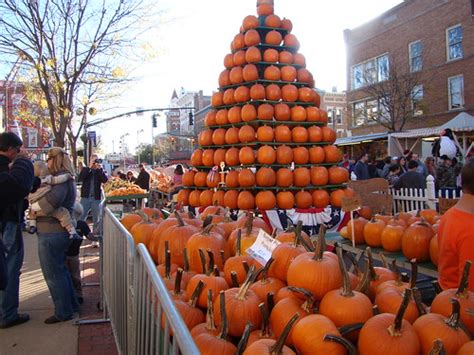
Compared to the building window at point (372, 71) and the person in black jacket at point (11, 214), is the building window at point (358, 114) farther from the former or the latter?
the person in black jacket at point (11, 214)

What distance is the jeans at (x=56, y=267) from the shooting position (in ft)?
15.1

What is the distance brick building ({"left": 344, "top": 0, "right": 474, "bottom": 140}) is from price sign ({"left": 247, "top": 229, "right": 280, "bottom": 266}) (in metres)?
24.1

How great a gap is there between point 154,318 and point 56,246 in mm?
3339

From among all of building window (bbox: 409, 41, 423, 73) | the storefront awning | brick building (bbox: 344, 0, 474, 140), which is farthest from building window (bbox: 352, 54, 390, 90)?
the storefront awning

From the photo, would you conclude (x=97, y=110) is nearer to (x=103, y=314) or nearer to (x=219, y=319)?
(x=103, y=314)

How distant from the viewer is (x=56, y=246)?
465cm

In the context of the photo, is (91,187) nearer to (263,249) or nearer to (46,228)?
(46,228)

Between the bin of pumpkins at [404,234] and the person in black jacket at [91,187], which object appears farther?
the person in black jacket at [91,187]

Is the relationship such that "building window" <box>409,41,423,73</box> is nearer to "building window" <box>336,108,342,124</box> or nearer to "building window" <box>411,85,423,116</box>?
"building window" <box>411,85,423,116</box>

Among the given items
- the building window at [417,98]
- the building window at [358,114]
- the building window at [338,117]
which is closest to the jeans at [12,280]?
the building window at [417,98]

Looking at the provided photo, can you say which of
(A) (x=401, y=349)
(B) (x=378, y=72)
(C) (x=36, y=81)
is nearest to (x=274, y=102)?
(A) (x=401, y=349)

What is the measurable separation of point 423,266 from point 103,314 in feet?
12.0

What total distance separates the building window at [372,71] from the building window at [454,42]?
3.80 m

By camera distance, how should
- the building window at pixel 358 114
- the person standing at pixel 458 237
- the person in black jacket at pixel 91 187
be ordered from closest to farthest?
the person standing at pixel 458 237, the person in black jacket at pixel 91 187, the building window at pixel 358 114
